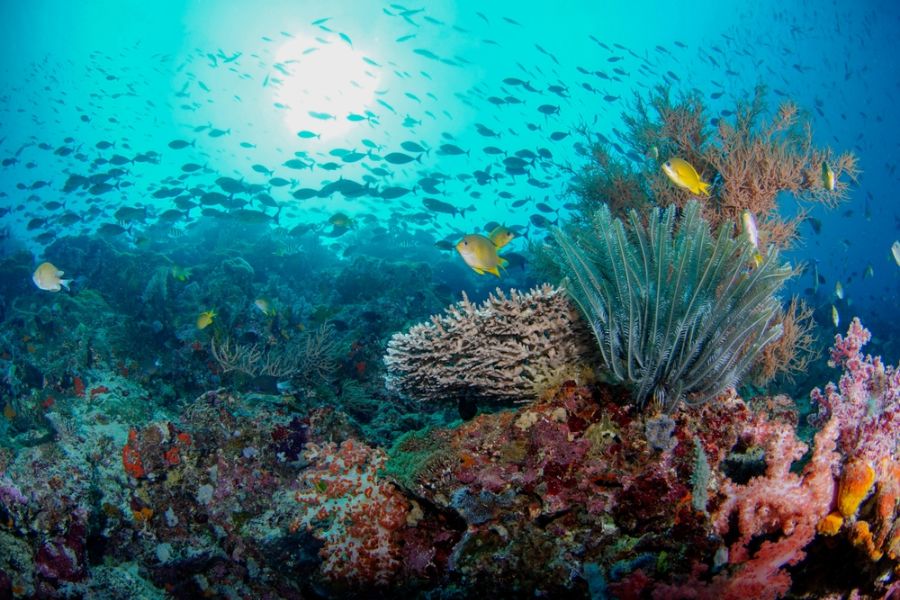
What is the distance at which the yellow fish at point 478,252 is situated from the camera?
14.0ft

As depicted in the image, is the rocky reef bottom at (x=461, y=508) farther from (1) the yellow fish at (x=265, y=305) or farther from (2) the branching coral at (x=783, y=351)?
(1) the yellow fish at (x=265, y=305)

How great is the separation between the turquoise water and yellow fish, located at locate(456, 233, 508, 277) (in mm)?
1834

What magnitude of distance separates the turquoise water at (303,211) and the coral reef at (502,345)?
1665 millimetres

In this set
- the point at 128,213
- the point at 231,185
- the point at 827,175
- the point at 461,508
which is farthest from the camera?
the point at 231,185

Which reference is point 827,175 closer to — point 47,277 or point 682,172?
point 682,172

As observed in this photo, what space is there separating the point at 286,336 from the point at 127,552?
524 cm

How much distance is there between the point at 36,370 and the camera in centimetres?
783

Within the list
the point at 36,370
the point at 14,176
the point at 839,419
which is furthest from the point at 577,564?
the point at 14,176

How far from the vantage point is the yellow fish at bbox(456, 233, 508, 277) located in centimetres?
427

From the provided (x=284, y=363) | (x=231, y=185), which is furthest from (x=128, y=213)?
(x=284, y=363)

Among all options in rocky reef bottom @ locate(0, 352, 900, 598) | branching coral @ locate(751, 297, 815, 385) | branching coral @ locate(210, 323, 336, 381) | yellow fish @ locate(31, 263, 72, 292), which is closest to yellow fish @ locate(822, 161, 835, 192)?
branching coral @ locate(751, 297, 815, 385)

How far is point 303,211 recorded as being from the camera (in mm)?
39188

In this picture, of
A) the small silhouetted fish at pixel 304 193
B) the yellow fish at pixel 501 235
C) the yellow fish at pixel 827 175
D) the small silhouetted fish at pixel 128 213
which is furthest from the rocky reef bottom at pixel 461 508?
the small silhouetted fish at pixel 128 213

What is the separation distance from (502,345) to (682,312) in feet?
4.19
